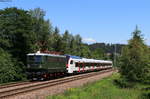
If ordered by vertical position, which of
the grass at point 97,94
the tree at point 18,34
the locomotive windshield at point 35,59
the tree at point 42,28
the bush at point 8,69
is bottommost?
the grass at point 97,94

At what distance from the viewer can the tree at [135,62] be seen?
92.2 feet

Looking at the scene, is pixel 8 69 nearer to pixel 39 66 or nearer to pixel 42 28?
pixel 39 66

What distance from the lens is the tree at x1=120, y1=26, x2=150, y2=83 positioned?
92.2ft

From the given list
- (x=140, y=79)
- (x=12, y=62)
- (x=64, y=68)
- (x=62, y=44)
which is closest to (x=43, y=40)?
(x=62, y=44)

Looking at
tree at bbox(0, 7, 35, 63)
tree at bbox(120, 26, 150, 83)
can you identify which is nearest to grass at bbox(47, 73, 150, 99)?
tree at bbox(120, 26, 150, 83)

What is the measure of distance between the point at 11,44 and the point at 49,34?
36.9 meters

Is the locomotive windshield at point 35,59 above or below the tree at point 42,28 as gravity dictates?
below

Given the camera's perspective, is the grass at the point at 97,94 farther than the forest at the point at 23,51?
No

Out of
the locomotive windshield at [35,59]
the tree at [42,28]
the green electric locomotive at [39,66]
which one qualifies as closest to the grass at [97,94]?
the green electric locomotive at [39,66]

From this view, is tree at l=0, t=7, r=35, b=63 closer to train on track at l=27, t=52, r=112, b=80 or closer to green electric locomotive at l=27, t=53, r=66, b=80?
green electric locomotive at l=27, t=53, r=66, b=80

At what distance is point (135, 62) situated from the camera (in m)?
28.1

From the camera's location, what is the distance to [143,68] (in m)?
28.4

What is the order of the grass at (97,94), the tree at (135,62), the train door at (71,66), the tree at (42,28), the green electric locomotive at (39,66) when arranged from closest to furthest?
the grass at (97,94)
the tree at (135,62)
the green electric locomotive at (39,66)
the train door at (71,66)
the tree at (42,28)

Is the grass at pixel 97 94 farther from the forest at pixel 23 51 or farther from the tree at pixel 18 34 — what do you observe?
the tree at pixel 18 34
